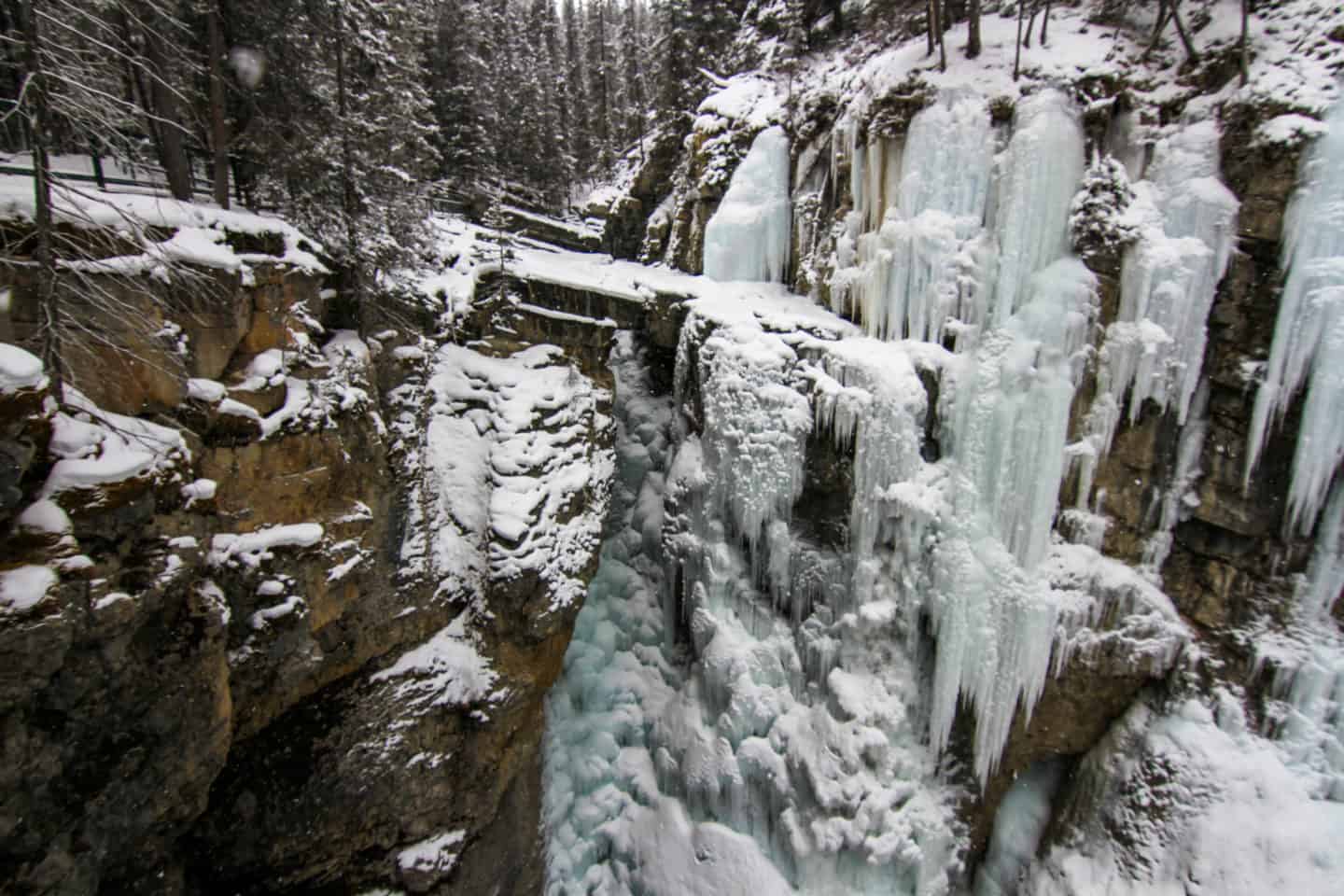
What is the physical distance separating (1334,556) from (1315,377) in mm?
2386

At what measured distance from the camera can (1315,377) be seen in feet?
24.2

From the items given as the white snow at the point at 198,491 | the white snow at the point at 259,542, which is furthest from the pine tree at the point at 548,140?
the white snow at the point at 198,491

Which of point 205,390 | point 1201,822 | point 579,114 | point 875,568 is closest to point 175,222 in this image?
point 205,390

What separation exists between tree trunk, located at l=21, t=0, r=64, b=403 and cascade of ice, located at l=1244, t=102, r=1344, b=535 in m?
12.4

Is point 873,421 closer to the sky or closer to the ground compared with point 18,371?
closer to the ground

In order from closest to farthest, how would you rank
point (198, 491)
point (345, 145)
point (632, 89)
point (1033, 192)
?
point (198, 491) → point (345, 145) → point (1033, 192) → point (632, 89)

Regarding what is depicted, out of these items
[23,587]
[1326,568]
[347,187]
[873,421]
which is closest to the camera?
[23,587]

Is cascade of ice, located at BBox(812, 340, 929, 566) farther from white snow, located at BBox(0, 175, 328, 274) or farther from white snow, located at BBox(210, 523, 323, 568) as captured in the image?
white snow, located at BBox(0, 175, 328, 274)

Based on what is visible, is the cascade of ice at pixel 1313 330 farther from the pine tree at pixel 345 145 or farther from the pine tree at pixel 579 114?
the pine tree at pixel 579 114

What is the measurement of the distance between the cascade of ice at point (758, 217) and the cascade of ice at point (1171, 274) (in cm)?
604

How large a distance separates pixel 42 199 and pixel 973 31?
12.1 m

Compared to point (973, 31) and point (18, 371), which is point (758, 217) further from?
point (18, 371)

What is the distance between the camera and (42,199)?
3988 mm

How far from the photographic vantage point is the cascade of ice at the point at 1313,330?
23.5 ft
